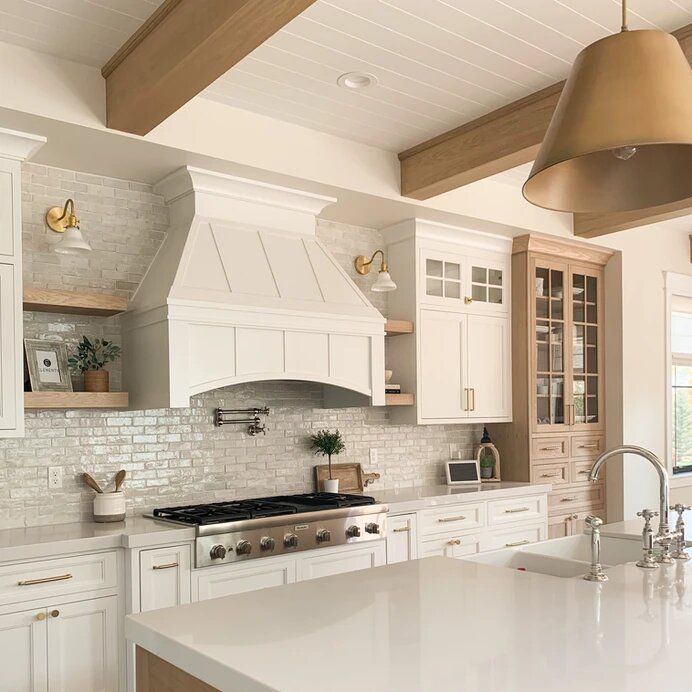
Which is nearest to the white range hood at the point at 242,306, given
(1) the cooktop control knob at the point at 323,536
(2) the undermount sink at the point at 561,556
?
(1) the cooktop control knob at the point at 323,536

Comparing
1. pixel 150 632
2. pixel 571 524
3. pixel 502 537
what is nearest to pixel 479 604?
pixel 150 632

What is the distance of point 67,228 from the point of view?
366cm

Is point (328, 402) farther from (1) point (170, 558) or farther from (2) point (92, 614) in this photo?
(2) point (92, 614)

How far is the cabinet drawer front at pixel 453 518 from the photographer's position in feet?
15.5

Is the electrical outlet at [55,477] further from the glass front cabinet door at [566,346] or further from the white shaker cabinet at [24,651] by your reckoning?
the glass front cabinet door at [566,346]

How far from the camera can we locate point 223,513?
12.5 feet

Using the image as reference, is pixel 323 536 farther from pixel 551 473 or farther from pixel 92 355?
pixel 551 473

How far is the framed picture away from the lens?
3695 millimetres

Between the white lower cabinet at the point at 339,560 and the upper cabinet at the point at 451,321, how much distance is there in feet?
3.33

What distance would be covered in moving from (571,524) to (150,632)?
4.57m

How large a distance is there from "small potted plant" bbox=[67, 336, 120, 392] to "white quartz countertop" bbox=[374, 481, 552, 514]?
1723mm

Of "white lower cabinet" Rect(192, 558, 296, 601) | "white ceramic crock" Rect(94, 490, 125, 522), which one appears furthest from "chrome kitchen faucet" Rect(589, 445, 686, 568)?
"white ceramic crock" Rect(94, 490, 125, 522)

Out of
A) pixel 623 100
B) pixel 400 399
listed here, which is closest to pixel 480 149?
pixel 400 399

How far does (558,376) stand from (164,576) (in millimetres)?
3450
